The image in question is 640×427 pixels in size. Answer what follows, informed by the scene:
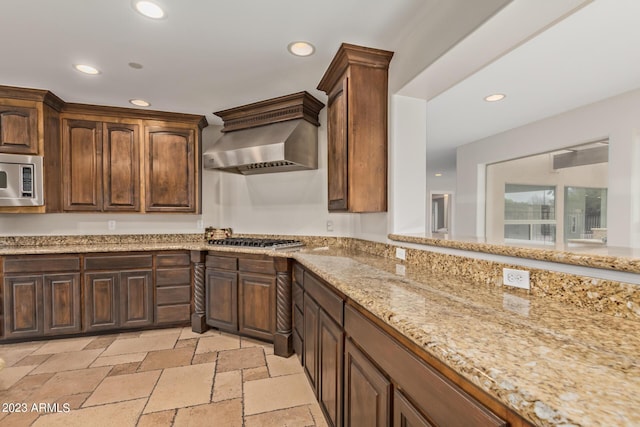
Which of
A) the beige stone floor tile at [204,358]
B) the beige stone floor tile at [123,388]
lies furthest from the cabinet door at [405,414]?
the beige stone floor tile at [204,358]

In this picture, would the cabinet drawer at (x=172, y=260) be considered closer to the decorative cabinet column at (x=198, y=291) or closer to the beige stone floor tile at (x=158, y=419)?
the decorative cabinet column at (x=198, y=291)

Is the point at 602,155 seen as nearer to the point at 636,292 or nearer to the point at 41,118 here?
the point at 636,292

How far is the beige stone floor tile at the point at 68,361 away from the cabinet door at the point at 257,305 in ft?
4.15

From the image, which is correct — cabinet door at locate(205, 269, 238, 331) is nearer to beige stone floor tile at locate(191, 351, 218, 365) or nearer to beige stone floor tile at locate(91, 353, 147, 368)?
beige stone floor tile at locate(191, 351, 218, 365)

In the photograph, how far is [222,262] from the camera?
2.99m

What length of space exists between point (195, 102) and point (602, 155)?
4743 mm

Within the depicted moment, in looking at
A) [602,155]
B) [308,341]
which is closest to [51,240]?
[308,341]

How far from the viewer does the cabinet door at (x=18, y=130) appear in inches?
115

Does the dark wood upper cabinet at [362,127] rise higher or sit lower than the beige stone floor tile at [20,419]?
higher

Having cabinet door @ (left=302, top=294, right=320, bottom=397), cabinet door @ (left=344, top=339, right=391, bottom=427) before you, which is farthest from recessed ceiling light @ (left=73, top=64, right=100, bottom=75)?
cabinet door @ (left=344, top=339, right=391, bottom=427)

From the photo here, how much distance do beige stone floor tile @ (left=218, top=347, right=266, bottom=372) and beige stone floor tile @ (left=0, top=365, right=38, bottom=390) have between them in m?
1.46

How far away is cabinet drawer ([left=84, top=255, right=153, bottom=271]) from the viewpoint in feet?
9.84

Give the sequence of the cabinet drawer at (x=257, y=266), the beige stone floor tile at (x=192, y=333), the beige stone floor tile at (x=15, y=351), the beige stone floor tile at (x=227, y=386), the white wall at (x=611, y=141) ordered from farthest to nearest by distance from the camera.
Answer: the beige stone floor tile at (x=192, y=333), the white wall at (x=611, y=141), the cabinet drawer at (x=257, y=266), the beige stone floor tile at (x=15, y=351), the beige stone floor tile at (x=227, y=386)

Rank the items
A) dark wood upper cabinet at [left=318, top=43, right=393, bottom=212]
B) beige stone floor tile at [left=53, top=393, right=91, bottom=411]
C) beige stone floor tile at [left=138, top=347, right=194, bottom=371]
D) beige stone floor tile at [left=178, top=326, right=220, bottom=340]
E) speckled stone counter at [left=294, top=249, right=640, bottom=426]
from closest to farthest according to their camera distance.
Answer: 1. speckled stone counter at [left=294, top=249, right=640, bottom=426]
2. beige stone floor tile at [left=53, top=393, right=91, bottom=411]
3. dark wood upper cabinet at [left=318, top=43, right=393, bottom=212]
4. beige stone floor tile at [left=138, top=347, right=194, bottom=371]
5. beige stone floor tile at [left=178, top=326, right=220, bottom=340]
